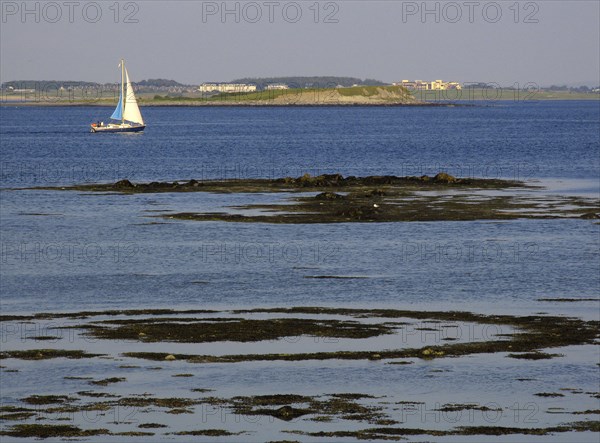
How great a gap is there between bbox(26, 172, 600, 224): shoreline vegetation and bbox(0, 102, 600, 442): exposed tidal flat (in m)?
0.25

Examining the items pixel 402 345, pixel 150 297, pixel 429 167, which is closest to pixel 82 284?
pixel 150 297

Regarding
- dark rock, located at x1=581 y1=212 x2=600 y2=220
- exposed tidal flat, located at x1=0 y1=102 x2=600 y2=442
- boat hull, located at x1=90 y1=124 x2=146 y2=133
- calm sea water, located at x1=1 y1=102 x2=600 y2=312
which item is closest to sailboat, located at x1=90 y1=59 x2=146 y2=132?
boat hull, located at x1=90 y1=124 x2=146 y2=133

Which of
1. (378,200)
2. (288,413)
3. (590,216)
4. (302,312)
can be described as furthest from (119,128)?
(288,413)

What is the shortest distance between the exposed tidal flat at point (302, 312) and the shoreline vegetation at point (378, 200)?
0.25 m

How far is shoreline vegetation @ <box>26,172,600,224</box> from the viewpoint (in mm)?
57188

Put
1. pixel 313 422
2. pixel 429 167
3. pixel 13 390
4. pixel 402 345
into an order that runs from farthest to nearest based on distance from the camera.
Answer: pixel 429 167 → pixel 402 345 → pixel 13 390 → pixel 313 422

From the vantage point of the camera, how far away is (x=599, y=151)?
124m

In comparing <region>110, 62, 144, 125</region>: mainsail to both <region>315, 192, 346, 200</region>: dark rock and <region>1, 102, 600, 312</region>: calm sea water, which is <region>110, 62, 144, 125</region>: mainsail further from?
<region>315, 192, 346, 200</region>: dark rock

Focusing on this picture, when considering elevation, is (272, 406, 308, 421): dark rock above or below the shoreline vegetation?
above

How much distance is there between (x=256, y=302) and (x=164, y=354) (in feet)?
25.4

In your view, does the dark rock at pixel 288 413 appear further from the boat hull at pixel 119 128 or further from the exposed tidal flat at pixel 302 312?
the boat hull at pixel 119 128

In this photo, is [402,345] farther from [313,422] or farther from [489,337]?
[313,422]

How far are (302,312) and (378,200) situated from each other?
31821 millimetres

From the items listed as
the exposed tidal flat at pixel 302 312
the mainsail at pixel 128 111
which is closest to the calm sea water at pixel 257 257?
the exposed tidal flat at pixel 302 312
